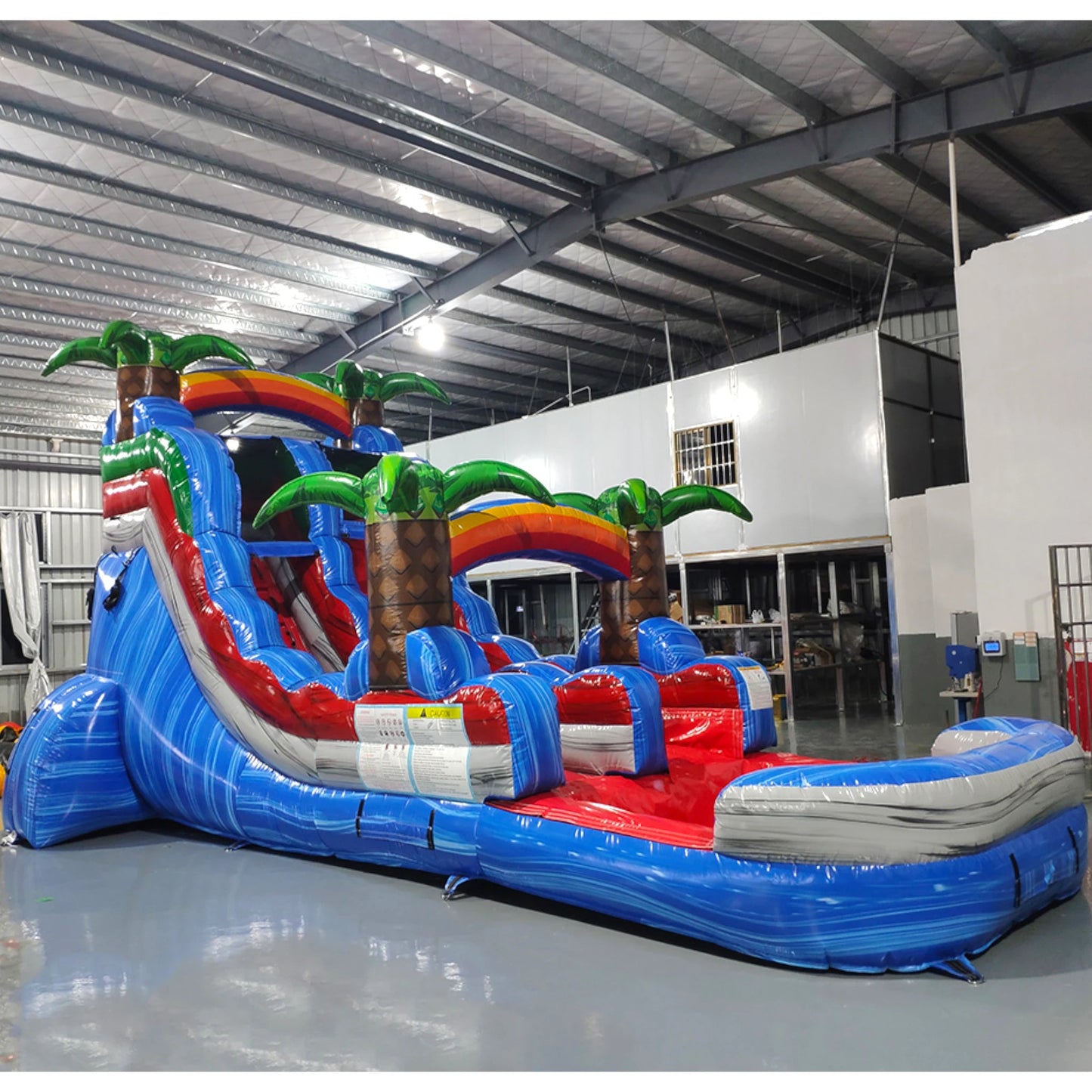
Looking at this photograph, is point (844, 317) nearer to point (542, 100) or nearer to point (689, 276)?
point (689, 276)

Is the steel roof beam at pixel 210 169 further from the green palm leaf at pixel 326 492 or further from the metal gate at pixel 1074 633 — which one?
the metal gate at pixel 1074 633

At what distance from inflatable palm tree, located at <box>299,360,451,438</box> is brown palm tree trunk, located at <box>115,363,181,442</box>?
3.65ft

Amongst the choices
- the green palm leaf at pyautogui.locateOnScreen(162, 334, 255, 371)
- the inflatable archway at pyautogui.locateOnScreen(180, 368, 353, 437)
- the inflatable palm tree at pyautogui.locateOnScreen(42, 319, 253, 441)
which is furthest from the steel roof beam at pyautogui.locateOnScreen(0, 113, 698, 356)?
the inflatable archway at pyautogui.locateOnScreen(180, 368, 353, 437)

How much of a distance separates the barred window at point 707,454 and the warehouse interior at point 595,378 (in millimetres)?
41

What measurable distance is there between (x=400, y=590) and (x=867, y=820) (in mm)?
2169

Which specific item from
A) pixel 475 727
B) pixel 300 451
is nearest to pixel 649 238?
pixel 300 451

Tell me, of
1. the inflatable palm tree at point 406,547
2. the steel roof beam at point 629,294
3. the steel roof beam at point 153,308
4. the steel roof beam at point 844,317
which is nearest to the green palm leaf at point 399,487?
the inflatable palm tree at point 406,547

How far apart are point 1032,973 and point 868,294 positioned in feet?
32.8

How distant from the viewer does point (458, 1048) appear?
8.77ft

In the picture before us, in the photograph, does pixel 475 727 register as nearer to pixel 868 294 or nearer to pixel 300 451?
pixel 300 451

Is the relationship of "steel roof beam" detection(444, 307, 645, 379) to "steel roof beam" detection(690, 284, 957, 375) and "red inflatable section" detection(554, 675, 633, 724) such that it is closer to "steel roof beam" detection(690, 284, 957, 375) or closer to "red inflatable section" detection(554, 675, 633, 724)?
"steel roof beam" detection(690, 284, 957, 375)

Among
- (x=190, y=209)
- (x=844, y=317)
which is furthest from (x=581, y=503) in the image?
(x=844, y=317)

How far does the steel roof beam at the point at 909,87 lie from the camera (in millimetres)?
6445

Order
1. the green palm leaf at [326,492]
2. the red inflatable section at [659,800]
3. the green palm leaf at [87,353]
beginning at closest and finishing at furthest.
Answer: the red inflatable section at [659,800] < the green palm leaf at [326,492] < the green palm leaf at [87,353]
